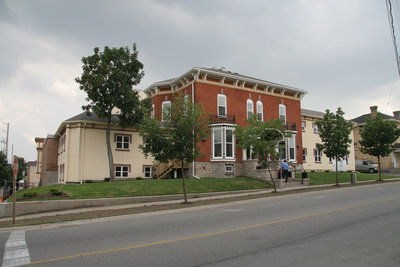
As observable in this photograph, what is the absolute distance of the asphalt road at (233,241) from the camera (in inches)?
236

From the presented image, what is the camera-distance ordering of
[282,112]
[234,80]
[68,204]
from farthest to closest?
[282,112]
[234,80]
[68,204]

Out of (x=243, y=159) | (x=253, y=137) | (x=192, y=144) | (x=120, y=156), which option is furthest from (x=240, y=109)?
(x=192, y=144)

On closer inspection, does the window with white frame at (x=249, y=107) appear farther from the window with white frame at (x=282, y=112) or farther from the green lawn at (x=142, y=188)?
the green lawn at (x=142, y=188)

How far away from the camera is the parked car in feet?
143

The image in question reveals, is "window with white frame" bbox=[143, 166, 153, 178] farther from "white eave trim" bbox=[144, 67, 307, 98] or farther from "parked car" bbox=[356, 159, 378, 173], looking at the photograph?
Answer: "parked car" bbox=[356, 159, 378, 173]

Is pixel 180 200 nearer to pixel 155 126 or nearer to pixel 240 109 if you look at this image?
pixel 155 126

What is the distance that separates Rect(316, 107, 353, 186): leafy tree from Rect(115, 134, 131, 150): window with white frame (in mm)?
16662

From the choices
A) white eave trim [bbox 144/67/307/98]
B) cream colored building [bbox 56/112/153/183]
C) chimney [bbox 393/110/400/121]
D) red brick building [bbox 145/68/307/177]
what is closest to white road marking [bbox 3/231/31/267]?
cream colored building [bbox 56/112/153/183]

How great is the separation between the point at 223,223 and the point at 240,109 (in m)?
21.5

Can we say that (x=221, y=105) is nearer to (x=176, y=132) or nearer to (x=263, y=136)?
(x=263, y=136)

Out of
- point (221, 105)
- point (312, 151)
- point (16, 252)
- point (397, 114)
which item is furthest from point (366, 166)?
point (16, 252)

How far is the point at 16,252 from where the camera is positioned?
6.97m

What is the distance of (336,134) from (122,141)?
59.7 feet

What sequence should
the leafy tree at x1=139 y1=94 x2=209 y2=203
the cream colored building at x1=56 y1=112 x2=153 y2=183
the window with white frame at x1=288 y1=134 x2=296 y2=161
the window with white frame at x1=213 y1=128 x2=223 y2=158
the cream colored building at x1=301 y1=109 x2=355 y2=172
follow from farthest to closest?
the cream colored building at x1=301 y1=109 x2=355 y2=172, the window with white frame at x1=288 y1=134 x2=296 y2=161, the window with white frame at x1=213 y1=128 x2=223 y2=158, the cream colored building at x1=56 y1=112 x2=153 y2=183, the leafy tree at x1=139 y1=94 x2=209 y2=203
